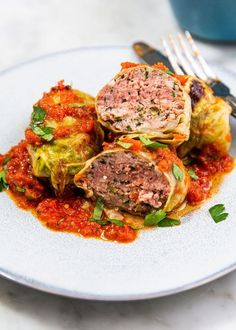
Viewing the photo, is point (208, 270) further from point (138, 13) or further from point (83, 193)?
point (138, 13)

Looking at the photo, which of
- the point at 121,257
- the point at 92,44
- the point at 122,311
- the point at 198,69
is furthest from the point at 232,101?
the point at 92,44

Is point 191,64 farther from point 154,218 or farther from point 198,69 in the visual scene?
point 154,218

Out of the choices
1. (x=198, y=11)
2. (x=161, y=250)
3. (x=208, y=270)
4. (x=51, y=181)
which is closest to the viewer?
(x=208, y=270)

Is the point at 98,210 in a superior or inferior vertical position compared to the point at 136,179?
inferior

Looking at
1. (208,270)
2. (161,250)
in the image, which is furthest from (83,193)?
(208,270)

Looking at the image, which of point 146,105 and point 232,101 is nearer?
point 146,105

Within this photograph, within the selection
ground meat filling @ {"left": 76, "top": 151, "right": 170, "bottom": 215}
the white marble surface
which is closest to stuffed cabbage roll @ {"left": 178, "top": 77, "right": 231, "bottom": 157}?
ground meat filling @ {"left": 76, "top": 151, "right": 170, "bottom": 215}
